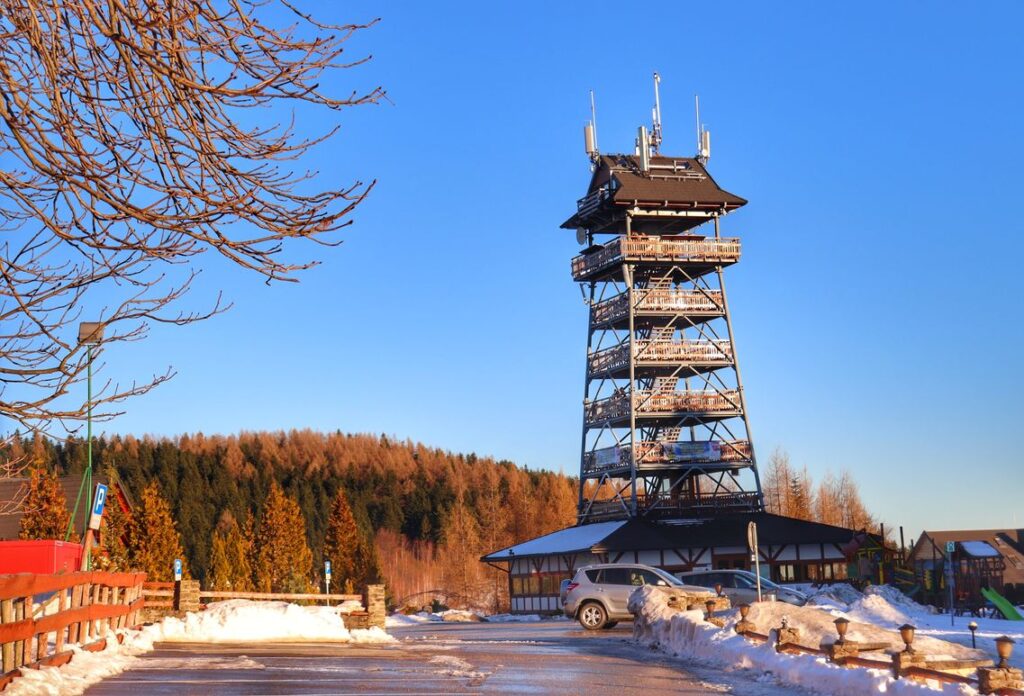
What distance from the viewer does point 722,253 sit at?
62.9 metres

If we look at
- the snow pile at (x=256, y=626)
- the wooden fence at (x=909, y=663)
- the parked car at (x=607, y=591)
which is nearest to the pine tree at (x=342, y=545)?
the parked car at (x=607, y=591)

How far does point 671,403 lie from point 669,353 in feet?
7.90

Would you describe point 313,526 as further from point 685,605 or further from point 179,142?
point 179,142

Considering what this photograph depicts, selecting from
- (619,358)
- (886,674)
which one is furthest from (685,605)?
(619,358)

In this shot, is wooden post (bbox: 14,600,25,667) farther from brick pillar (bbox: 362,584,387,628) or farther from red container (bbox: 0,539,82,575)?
red container (bbox: 0,539,82,575)

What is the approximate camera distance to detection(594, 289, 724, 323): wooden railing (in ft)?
201

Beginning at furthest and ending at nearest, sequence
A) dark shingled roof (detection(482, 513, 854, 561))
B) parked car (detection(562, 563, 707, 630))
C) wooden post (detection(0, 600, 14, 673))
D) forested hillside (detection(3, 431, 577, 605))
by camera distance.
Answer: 1. forested hillside (detection(3, 431, 577, 605))
2. dark shingled roof (detection(482, 513, 854, 561))
3. parked car (detection(562, 563, 707, 630))
4. wooden post (detection(0, 600, 14, 673))

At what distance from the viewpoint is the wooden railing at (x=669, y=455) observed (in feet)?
199

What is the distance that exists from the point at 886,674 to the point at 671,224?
2040 inches

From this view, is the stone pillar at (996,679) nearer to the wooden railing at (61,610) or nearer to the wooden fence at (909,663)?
the wooden fence at (909,663)

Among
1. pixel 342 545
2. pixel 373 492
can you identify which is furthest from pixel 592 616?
pixel 373 492

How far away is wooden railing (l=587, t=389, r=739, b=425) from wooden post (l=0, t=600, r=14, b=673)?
48.9 m

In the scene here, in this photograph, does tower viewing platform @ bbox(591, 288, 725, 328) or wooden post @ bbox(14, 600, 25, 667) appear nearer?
wooden post @ bbox(14, 600, 25, 667)

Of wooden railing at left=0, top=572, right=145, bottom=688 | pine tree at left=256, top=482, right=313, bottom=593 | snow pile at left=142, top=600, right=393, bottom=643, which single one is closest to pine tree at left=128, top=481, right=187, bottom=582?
pine tree at left=256, top=482, right=313, bottom=593
